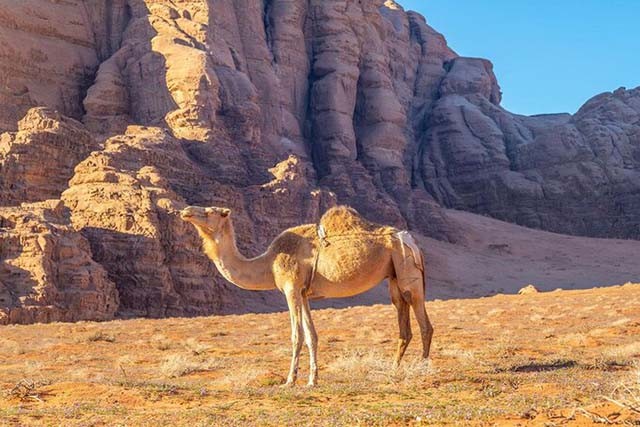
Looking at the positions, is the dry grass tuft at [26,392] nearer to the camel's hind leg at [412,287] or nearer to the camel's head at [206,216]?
the camel's head at [206,216]

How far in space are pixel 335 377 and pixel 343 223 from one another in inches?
98.0

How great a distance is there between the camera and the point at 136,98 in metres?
55.8

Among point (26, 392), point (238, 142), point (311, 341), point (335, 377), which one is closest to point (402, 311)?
point (335, 377)

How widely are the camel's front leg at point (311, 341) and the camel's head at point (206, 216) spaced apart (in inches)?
70.9

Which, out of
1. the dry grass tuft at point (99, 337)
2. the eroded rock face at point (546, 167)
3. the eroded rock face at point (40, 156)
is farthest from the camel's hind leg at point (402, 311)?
the eroded rock face at point (546, 167)

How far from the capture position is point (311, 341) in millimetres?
10148

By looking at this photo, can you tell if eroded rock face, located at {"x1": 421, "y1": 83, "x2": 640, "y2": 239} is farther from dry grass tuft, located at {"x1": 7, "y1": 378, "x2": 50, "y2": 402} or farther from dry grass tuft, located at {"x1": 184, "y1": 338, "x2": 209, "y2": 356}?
dry grass tuft, located at {"x1": 7, "y1": 378, "x2": 50, "y2": 402}

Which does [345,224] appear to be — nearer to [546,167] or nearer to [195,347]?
[195,347]

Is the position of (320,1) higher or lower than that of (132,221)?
higher

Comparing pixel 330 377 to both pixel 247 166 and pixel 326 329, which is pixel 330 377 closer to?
pixel 326 329

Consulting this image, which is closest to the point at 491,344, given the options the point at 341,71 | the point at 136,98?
the point at 136,98

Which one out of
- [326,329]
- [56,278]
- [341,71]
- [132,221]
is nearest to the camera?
[326,329]

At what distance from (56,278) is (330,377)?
80.2ft

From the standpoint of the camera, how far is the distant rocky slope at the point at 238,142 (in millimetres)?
38000
